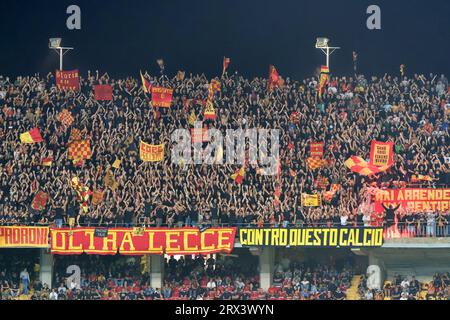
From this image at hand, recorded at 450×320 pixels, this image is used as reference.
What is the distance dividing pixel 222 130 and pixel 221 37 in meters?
5.74

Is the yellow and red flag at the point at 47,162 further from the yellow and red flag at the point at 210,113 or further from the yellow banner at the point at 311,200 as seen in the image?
the yellow banner at the point at 311,200

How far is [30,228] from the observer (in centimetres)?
5353

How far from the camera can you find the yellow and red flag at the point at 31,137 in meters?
56.8

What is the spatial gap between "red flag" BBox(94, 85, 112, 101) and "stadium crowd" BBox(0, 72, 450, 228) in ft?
0.74

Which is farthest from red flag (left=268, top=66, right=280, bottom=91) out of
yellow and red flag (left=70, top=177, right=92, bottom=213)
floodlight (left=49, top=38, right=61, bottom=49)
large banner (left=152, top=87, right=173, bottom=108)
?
yellow and red flag (left=70, top=177, right=92, bottom=213)

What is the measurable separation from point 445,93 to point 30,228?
1696cm

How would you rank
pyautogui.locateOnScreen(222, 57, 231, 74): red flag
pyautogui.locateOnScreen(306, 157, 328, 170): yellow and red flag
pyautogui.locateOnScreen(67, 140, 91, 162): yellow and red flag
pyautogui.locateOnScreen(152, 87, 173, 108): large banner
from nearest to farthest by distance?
pyautogui.locateOnScreen(306, 157, 328, 170): yellow and red flag
pyautogui.locateOnScreen(67, 140, 91, 162): yellow and red flag
pyautogui.locateOnScreen(152, 87, 173, 108): large banner
pyautogui.locateOnScreen(222, 57, 231, 74): red flag

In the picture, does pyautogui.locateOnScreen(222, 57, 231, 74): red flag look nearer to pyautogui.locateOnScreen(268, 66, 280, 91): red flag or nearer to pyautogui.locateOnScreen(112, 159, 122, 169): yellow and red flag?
pyautogui.locateOnScreen(268, 66, 280, 91): red flag

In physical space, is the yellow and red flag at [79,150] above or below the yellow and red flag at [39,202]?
above

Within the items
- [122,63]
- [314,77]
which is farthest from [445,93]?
[122,63]

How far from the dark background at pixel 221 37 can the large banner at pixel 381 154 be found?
648 centimetres

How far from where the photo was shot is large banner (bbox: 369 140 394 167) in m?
54.7

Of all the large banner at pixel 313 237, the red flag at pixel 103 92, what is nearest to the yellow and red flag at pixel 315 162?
the large banner at pixel 313 237

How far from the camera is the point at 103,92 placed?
58.5m
